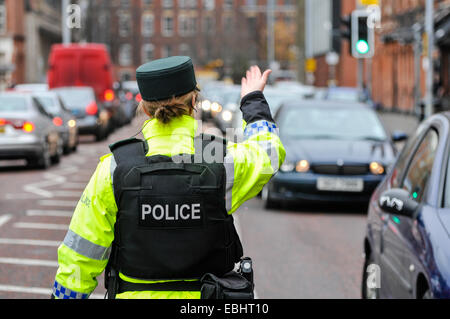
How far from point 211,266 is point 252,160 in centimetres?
39

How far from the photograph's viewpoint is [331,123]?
14.8 meters

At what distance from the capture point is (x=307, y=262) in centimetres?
939

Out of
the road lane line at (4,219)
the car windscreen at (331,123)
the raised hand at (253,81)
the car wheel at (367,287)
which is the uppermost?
the raised hand at (253,81)

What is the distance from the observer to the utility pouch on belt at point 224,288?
129 inches

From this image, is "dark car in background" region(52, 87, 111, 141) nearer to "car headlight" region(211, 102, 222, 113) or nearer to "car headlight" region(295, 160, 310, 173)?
"car headlight" region(211, 102, 222, 113)

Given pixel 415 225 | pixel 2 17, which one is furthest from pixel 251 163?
pixel 2 17

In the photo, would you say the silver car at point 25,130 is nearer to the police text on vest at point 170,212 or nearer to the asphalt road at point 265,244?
the asphalt road at point 265,244

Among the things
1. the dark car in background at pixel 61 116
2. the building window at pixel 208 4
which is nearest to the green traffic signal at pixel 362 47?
the dark car in background at pixel 61 116

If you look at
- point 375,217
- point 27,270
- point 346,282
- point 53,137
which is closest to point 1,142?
point 53,137

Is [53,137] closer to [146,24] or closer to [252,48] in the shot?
[252,48]

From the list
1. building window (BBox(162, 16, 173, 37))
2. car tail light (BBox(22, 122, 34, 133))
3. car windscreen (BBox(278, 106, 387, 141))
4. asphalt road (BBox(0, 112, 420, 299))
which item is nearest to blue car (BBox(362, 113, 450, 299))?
asphalt road (BBox(0, 112, 420, 299))

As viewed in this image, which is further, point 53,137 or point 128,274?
point 53,137

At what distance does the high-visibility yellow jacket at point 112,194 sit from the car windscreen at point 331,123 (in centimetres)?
1092

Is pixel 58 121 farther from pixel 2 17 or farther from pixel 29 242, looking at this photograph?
pixel 2 17
